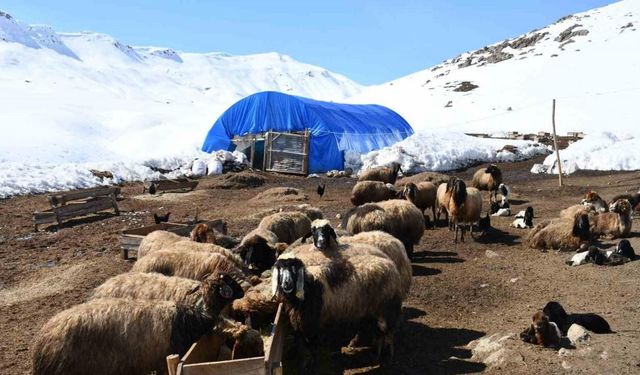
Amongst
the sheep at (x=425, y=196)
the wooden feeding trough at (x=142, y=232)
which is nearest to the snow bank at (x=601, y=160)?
the sheep at (x=425, y=196)

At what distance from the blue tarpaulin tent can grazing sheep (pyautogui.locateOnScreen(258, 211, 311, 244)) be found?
63.2ft

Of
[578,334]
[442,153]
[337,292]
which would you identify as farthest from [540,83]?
[337,292]

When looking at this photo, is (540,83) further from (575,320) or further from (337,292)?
(337,292)

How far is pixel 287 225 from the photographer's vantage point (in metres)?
12.3

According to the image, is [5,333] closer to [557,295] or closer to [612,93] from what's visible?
[557,295]

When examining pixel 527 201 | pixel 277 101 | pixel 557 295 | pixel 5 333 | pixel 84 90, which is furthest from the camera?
pixel 84 90

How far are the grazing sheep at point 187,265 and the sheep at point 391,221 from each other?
4302mm

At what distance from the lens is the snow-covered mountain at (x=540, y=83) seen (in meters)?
53.1

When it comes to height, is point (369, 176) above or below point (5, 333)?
above

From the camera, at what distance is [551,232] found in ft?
42.2

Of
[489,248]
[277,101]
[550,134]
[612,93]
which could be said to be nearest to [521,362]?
[489,248]

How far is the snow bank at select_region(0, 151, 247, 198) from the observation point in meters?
24.7

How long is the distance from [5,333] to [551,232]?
11.0 meters

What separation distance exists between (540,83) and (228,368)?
7029 cm
